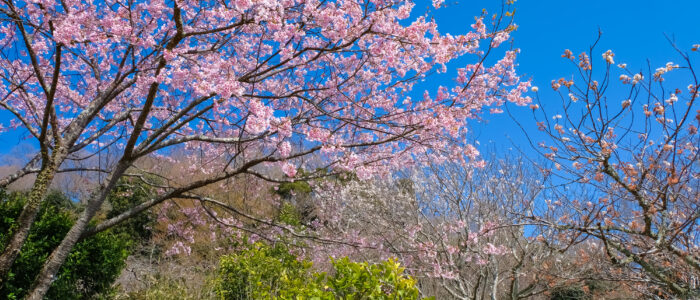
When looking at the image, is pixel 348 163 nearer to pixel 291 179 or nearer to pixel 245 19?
pixel 291 179

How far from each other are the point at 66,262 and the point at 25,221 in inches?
42.7

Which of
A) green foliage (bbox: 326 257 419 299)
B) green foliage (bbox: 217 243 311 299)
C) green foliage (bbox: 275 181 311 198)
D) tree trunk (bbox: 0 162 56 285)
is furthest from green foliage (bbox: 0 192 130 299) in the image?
green foliage (bbox: 275 181 311 198)

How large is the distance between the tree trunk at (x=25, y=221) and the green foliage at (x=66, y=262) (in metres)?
0.20

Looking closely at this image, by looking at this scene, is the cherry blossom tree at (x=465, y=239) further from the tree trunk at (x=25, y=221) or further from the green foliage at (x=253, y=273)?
the tree trunk at (x=25, y=221)

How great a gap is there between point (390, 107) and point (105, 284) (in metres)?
5.34

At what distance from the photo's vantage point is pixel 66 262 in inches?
225

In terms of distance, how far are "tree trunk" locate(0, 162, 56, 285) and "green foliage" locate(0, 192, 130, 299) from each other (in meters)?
0.20

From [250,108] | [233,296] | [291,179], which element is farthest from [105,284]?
[250,108]

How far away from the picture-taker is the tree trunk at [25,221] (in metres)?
4.77

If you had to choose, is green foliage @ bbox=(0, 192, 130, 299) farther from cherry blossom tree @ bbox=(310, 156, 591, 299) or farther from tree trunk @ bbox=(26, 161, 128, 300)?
cherry blossom tree @ bbox=(310, 156, 591, 299)

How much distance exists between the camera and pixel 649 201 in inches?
155

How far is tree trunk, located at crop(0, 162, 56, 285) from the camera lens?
477cm

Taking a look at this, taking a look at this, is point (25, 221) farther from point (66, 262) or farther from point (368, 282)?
point (368, 282)

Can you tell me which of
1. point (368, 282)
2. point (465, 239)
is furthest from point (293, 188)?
point (368, 282)
